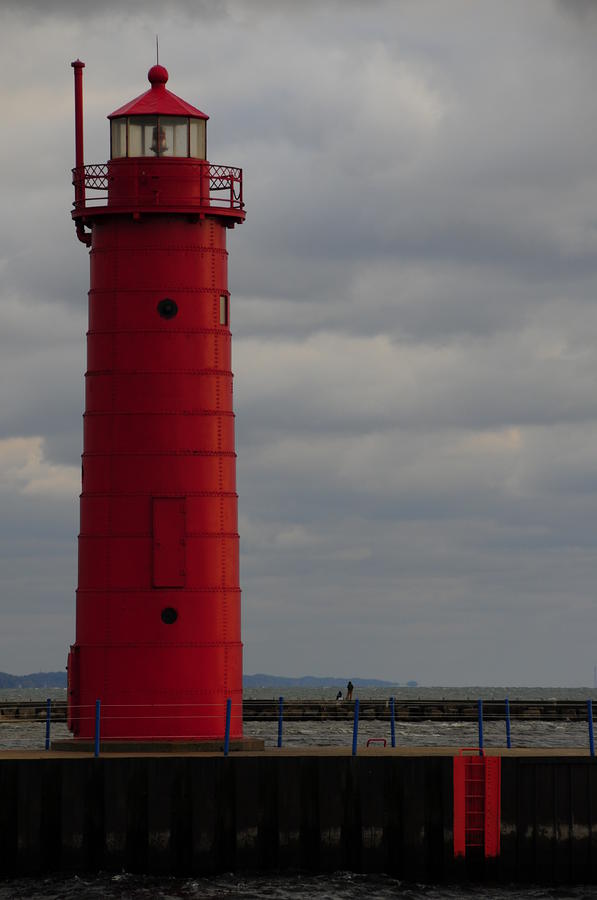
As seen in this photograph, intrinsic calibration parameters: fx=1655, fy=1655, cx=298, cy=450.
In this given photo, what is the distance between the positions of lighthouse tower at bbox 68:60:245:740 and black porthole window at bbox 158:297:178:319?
0.08ft

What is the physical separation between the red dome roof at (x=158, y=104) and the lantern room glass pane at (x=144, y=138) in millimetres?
222

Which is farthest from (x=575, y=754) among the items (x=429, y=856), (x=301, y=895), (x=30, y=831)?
(x=30, y=831)

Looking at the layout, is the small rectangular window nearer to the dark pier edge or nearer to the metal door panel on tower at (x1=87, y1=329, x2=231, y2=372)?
the metal door panel on tower at (x1=87, y1=329, x2=231, y2=372)

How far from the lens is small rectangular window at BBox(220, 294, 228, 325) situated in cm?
3131

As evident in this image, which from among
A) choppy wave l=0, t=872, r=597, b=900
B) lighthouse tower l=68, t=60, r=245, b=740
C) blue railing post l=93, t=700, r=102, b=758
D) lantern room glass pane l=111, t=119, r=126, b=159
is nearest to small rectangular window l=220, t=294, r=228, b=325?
lighthouse tower l=68, t=60, r=245, b=740

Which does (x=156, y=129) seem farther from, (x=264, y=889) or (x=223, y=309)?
(x=264, y=889)

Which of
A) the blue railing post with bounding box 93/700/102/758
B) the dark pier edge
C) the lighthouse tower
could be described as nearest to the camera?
the dark pier edge

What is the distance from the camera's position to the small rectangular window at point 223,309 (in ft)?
103

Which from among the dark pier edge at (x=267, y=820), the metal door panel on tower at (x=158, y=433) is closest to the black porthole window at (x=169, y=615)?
the metal door panel on tower at (x=158, y=433)

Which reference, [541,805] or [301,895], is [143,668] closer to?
[301,895]

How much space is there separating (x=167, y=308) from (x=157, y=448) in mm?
2643

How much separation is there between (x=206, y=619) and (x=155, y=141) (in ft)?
29.6

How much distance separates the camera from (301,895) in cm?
2639

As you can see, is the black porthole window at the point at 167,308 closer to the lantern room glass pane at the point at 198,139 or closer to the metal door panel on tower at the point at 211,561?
the lantern room glass pane at the point at 198,139
